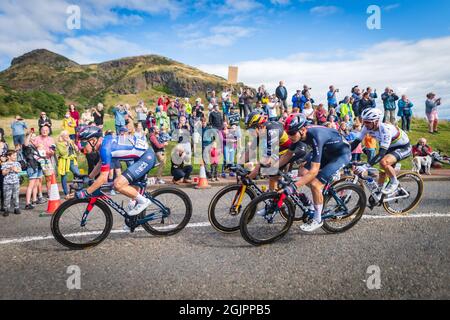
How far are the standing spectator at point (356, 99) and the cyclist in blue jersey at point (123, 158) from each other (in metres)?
13.8

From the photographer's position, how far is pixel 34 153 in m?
7.68

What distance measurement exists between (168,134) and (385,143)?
30.8ft

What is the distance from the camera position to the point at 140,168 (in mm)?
5156

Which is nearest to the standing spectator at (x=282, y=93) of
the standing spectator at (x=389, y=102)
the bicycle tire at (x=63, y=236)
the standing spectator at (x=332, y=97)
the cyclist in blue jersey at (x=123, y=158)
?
the standing spectator at (x=332, y=97)

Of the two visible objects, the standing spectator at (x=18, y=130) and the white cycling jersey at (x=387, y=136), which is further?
the standing spectator at (x=18, y=130)

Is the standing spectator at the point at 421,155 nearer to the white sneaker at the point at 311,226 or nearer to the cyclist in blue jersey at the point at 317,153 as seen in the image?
the cyclist in blue jersey at the point at 317,153

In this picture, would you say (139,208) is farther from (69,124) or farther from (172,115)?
(172,115)

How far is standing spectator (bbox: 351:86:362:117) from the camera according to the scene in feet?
52.5

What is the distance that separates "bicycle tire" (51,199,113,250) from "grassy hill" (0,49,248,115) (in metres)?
59.5

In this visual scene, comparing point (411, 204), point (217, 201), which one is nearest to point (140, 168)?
point (217, 201)

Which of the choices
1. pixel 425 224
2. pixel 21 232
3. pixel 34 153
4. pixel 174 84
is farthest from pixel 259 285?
pixel 174 84

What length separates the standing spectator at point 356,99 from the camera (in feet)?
52.5

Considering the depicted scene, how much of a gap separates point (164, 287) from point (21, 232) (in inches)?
148
